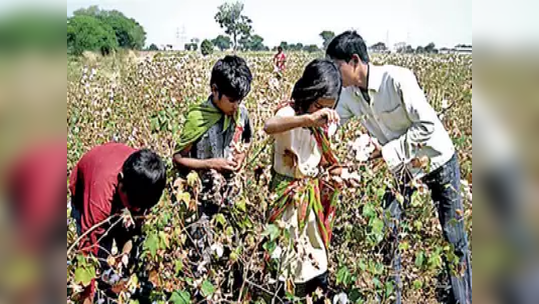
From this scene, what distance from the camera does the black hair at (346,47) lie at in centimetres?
234

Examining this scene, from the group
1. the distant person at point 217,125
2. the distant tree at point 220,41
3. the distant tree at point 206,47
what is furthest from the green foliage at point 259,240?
the distant tree at point 220,41

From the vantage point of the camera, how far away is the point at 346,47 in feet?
7.68

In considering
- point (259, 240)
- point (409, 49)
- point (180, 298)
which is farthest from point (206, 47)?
point (409, 49)

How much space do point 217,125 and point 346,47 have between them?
0.57 metres

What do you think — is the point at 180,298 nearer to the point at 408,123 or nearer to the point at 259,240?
the point at 259,240

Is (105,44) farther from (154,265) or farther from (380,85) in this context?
(154,265)

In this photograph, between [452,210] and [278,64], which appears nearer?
[452,210]

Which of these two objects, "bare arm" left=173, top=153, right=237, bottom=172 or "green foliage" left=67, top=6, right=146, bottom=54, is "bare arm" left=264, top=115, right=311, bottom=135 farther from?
"green foliage" left=67, top=6, right=146, bottom=54

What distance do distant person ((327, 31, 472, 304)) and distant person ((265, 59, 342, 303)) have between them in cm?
33

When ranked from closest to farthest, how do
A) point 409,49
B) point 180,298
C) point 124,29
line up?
point 180,298 → point 409,49 → point 124,29

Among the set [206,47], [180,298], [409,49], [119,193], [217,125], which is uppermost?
[409,49]

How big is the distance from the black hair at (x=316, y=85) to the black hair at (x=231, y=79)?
293 mm

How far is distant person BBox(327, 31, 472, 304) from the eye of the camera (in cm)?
233
